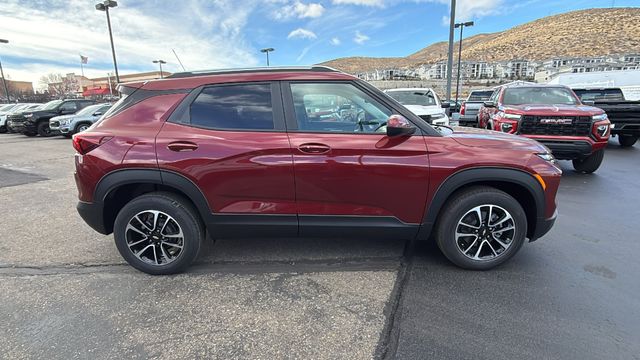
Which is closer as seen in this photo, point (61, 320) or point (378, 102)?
point (61, 320)

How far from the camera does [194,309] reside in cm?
267

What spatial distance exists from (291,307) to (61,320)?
1.71m

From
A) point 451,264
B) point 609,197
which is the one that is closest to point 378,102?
point 451,264

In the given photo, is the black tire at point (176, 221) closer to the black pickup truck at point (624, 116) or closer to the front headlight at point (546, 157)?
the front headlight at point (546, 157)

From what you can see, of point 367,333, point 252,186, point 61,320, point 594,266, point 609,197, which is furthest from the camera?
point 609,197

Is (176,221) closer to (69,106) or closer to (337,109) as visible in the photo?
(337,109)

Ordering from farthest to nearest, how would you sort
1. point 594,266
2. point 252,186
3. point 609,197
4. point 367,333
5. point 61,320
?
point 609,197 → point 594,266 → point 252,186 → point 61,320 → point 367,333

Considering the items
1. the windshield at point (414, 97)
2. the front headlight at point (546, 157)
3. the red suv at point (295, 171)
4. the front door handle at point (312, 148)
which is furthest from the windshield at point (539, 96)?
the front door handle at point (312, 148)

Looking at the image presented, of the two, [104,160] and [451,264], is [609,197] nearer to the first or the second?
[451,264]

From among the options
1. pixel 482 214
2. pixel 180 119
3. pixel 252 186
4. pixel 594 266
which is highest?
pixel 180 119

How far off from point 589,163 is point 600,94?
250 inches

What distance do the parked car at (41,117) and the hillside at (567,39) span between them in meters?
47.9

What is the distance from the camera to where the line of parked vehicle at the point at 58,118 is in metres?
15.1

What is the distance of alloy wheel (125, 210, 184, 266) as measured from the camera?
10.0ft
